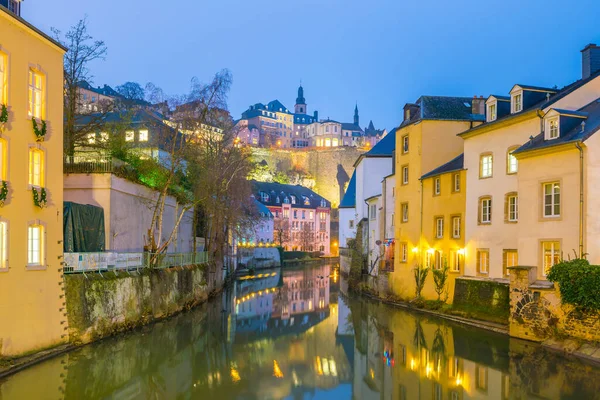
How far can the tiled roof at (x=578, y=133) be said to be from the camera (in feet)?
62.0

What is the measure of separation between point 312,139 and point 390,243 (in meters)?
131

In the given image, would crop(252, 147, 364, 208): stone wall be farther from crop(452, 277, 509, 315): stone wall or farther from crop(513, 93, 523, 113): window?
crop(513, 93, 523, 113): window

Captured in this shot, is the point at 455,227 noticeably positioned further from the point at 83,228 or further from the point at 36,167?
the point at 36,167

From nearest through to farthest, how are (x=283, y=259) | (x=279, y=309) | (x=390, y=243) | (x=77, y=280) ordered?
(x=77, y=280) < (x=279, y=309) < (x=390, y=243) < (x=283, y=259)

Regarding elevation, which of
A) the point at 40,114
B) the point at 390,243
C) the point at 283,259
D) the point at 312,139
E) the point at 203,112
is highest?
the point at 312,139

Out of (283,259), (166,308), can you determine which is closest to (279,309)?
(166,308)

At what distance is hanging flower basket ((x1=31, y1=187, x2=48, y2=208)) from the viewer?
16.2m

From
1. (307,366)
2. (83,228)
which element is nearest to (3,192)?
(83,228)

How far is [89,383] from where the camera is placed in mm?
14406

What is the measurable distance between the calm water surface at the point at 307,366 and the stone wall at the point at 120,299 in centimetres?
63

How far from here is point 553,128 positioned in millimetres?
20500

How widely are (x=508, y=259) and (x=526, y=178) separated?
425 cm

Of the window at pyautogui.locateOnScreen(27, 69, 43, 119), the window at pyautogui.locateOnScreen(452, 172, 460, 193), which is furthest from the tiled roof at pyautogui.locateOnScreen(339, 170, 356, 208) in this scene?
the window at pyautogui.locateOnScreen(27, 69, 43, 119)

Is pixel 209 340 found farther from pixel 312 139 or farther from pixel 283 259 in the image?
pixel 312 139
